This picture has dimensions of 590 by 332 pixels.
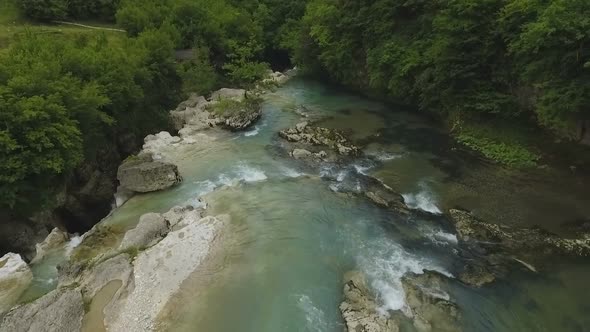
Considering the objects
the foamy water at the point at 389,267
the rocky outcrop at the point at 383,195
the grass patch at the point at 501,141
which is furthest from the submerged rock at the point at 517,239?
the grass patch at the point at 501,141

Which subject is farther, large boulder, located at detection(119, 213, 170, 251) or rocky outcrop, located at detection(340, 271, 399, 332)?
large boulder, located at detection(119, 213, 170, 251)

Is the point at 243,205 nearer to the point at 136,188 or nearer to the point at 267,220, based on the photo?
the point at 267,220

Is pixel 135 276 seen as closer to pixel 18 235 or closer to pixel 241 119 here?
pixel 18 235

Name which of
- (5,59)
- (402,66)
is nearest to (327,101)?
(402,66)

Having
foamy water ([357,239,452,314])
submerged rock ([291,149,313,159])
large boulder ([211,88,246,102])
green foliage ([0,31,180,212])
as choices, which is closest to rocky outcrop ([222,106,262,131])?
large boulder ([211,88,246,102])

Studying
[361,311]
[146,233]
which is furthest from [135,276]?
[361,311]

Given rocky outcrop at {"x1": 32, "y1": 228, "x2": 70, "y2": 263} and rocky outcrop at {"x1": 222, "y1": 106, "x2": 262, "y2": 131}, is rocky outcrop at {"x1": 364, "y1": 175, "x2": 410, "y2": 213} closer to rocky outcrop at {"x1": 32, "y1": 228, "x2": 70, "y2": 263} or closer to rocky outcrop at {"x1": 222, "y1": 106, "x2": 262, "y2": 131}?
rocky outcrop at {"x1": 222, "y1": 106, "x2": 262, "y2": 131}

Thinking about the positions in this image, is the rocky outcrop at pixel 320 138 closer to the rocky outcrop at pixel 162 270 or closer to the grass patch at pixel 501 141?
the grass patch at pixel 501 141
